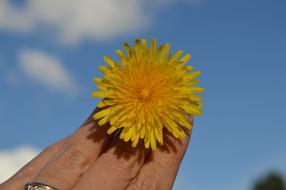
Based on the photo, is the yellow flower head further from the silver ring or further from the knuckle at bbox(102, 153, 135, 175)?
the silver ring

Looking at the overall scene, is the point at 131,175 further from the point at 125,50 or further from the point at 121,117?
the point at 125,50

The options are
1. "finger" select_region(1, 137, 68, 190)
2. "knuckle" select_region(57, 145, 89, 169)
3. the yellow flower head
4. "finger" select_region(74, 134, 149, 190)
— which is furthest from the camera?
"finger" select_region(1, 137, 68, 190)

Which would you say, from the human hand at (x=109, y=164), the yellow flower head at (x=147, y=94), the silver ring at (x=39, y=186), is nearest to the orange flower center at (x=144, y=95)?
the yellow flower head at (x=147, y=94)

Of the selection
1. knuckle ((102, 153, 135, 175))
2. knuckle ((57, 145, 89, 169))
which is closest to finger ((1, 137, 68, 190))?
knuckle ((57, 145, 89, 169))

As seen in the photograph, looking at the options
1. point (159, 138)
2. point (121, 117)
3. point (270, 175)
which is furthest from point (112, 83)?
point (270, 175)

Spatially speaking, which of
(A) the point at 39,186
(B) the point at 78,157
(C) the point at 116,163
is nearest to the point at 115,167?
(C) the point at 116,163

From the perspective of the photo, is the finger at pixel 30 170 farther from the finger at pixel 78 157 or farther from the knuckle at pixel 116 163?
the knuckle at pixel 116 163

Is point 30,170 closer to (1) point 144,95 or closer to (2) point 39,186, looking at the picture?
(2) point 39,186
